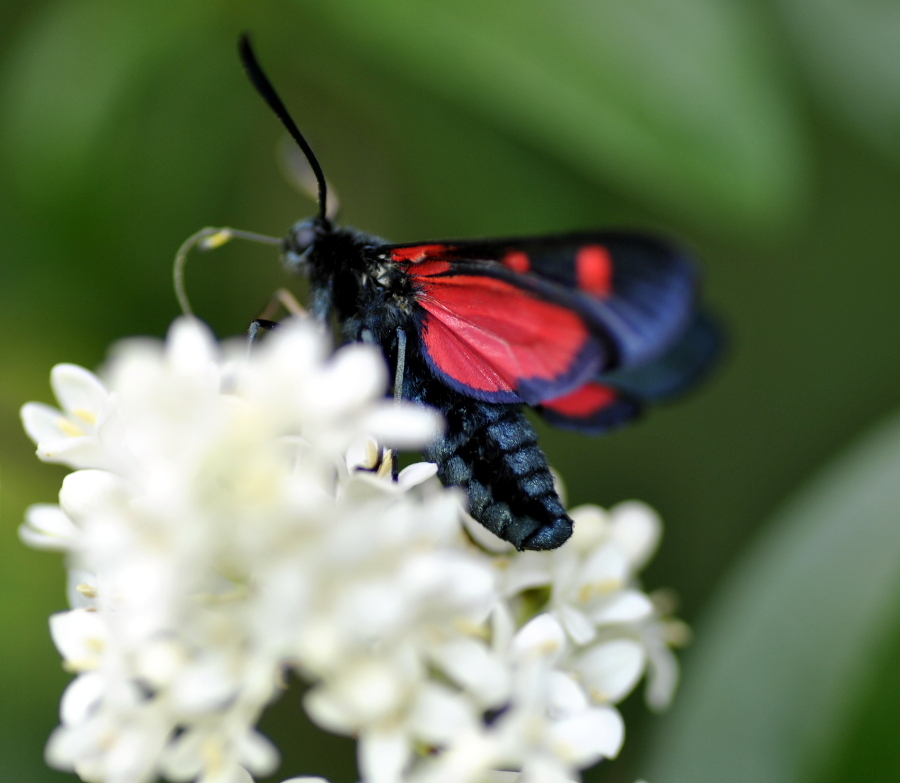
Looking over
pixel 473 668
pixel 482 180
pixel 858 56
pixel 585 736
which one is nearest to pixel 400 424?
pixel 473 668

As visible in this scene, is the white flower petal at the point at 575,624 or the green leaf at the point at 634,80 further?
the green leaf at the point at 634,80

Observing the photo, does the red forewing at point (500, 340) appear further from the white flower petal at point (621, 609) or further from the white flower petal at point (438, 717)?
the white flower petal at point (438, 717)

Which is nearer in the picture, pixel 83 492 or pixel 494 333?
pixel 83 492

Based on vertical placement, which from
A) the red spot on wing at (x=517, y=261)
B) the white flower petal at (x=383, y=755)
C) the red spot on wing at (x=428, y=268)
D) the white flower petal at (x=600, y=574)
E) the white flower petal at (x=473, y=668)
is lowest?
the white flower petal at (x=383, y=755)

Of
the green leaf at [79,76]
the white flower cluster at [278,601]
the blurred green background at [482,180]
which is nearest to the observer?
the white flower cluster at [278,601]

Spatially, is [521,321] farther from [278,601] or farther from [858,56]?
[858,56]

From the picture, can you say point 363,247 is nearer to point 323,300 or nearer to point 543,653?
point 323,300

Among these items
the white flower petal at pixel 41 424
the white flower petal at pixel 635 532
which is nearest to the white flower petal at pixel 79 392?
the white flower petal at pixel 41 424
